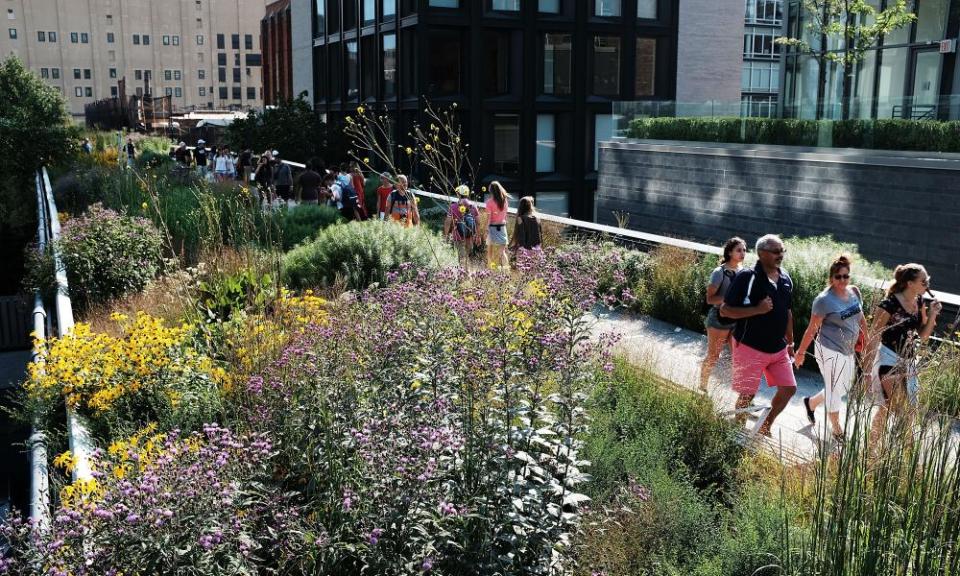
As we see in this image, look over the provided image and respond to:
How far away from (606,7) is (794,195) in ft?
55.5

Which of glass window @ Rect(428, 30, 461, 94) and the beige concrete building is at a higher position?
the beige concrete building

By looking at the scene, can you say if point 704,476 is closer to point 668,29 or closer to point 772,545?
point 772,545

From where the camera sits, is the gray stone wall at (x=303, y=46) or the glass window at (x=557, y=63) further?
the gray stone wall at (x=303, y=46)

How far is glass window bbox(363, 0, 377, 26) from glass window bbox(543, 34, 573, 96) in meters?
7.39

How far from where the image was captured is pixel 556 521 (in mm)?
4094

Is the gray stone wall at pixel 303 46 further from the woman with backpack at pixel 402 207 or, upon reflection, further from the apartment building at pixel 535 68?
the woman with backpack at pixel 402 207

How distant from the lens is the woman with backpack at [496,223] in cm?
1202

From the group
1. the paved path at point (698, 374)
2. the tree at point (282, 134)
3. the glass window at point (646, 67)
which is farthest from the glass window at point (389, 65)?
the paved path at point (698, 374)

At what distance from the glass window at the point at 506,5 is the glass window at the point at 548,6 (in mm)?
1074

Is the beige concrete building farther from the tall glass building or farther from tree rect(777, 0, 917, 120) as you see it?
tree rect(777, 0, 917, 120)

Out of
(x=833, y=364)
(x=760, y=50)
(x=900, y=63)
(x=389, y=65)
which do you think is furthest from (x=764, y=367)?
(x=760, y=50)

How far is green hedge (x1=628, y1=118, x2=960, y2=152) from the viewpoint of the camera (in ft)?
66.7

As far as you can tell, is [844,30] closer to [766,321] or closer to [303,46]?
[766,321]

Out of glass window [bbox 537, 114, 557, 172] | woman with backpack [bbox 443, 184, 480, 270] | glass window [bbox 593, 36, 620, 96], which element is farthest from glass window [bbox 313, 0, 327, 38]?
woman with backpack [bbox 443, 184, 480, 270]
